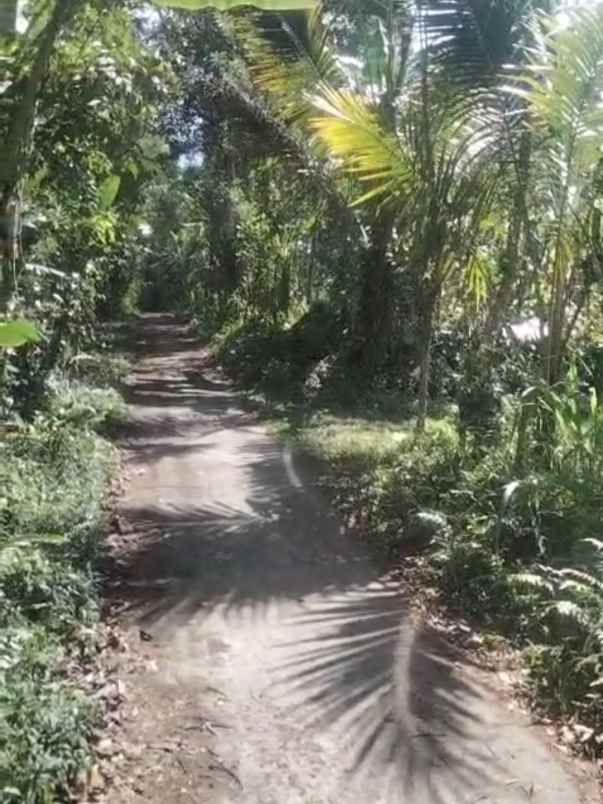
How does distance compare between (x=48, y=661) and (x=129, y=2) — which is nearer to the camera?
(x=48, y=661)

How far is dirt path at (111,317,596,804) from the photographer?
11.6 feet

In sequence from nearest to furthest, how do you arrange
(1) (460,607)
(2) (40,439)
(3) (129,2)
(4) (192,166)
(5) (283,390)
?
(1) (460,607) → (3) (129,2) → (2) (40,439) → (5) (283,390) → (4) (192,166)

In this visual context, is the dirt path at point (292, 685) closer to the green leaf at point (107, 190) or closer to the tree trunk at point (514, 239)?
the tree trunk at point (514, 239)

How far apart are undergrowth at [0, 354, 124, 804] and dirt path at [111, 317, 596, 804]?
302 millimetres

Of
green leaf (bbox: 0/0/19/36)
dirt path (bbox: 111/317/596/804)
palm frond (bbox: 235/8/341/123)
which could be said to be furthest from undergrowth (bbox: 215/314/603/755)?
green leaf (bbox: 0/0/19/36)

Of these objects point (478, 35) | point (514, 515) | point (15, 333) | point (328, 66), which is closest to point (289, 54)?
point (328, 66)

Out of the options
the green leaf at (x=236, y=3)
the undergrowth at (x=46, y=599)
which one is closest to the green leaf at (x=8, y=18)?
the green leaf at (x=236, y=3)

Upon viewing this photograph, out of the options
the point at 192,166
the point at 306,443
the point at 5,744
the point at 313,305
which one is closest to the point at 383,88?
the point at 306,443

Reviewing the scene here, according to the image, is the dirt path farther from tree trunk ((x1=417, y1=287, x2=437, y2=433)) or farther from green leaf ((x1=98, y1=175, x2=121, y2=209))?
green leaf ((x1=98, y1=175, x2=121, y2=209))

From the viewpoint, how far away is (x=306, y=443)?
967cm

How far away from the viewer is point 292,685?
14.1 ft

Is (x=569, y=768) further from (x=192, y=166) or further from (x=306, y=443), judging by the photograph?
(x=192, y=166)

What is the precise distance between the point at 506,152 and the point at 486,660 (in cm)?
433

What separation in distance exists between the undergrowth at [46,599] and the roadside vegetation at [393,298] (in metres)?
0.01
